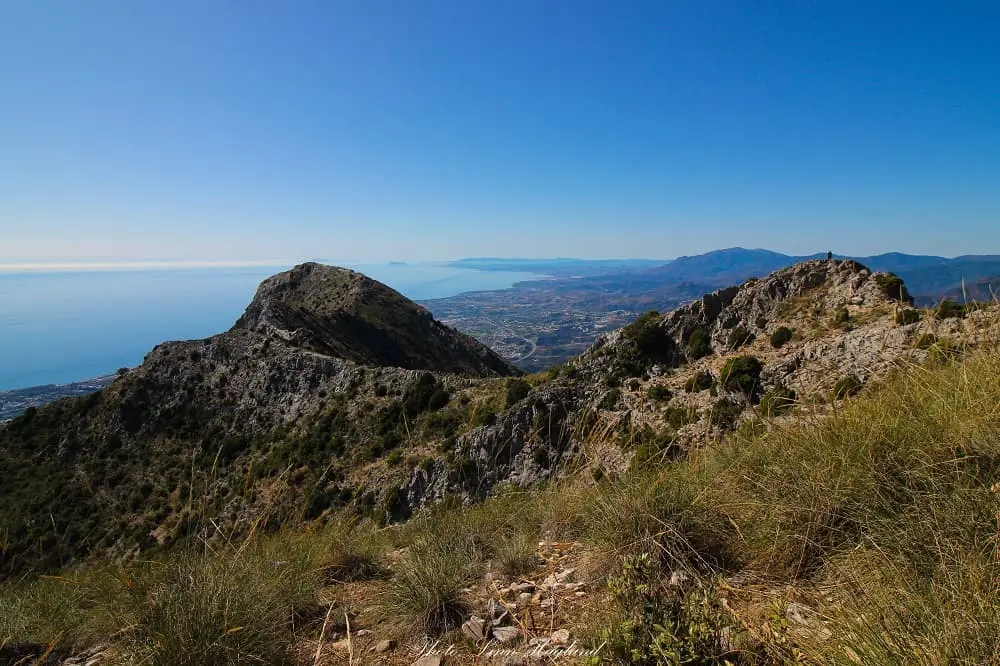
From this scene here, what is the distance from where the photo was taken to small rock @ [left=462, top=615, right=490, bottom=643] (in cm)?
302

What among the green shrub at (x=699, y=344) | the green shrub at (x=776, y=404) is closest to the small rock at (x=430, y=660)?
the green shrub at (x=776, y=404)

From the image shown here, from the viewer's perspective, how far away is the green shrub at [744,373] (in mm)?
15734

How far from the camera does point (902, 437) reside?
9.80ft

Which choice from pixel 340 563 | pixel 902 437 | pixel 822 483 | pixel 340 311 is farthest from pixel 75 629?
pixel 340 311

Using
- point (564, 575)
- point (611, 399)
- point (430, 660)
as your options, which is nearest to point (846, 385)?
point (564, 575)

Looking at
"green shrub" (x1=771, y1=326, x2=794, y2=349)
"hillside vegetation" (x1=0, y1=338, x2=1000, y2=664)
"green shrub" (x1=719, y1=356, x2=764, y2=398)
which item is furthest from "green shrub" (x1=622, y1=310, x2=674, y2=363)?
"hillside vegetation" (x1=0, y1=338, x2=1000, y2=664)

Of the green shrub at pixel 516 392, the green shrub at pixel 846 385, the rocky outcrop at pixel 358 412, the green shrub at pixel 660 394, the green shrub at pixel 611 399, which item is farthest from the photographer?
the green shrub at pixel 516 392

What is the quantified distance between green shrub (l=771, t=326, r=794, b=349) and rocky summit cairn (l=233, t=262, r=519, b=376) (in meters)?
38.9

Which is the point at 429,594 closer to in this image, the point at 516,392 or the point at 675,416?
the point at 675,416

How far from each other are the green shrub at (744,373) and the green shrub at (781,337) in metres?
2.09

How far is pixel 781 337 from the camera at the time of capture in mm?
19438

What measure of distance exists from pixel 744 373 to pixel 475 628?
1679 cm

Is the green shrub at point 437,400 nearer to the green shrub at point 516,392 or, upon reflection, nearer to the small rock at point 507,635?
the green shrub at point 516,392

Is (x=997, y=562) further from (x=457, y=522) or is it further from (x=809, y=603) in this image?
(x=457, y=522)
